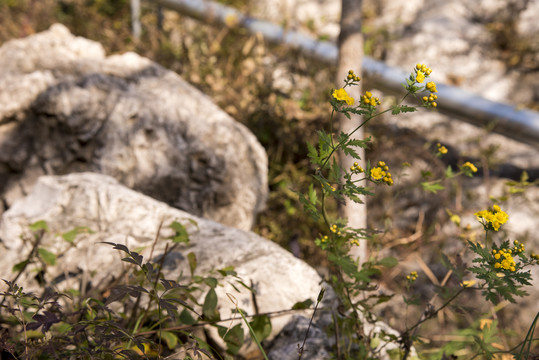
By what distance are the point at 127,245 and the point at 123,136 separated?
4.86ft

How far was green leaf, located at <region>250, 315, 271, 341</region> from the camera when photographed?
196cm

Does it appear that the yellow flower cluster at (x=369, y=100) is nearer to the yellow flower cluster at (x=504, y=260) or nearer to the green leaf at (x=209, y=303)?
the yellow flower cluster at (x=504, y=260)

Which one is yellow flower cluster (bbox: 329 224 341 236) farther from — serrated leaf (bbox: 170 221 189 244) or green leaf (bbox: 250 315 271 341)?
serrated leaf (bbox: 170 221 189 244)

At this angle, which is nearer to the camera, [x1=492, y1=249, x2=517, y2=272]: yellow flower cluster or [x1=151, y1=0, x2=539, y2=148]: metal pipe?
[x1=492, y1=249, x2=517, y2=272]: yellow flower cluster

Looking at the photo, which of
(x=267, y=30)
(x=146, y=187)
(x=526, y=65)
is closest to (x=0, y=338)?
(x=146, y=187)

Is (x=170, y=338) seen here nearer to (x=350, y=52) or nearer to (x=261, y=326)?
(x=261, y=326)

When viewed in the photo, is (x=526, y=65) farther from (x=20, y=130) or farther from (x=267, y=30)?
(x=20, y=130)

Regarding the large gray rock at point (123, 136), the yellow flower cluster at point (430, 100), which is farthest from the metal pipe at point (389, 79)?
the yellow flower cluster at point (430, 100)

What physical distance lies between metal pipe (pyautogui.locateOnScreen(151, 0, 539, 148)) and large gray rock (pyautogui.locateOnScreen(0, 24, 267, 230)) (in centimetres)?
161

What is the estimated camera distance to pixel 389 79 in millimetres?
4629

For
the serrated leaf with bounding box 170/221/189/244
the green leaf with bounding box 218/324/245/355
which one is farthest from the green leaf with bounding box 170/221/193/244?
the green leaf with bounding box 218/324/245/355

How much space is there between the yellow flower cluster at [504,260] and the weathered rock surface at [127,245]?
86cm

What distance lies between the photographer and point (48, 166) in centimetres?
347

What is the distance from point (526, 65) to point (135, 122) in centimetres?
508
